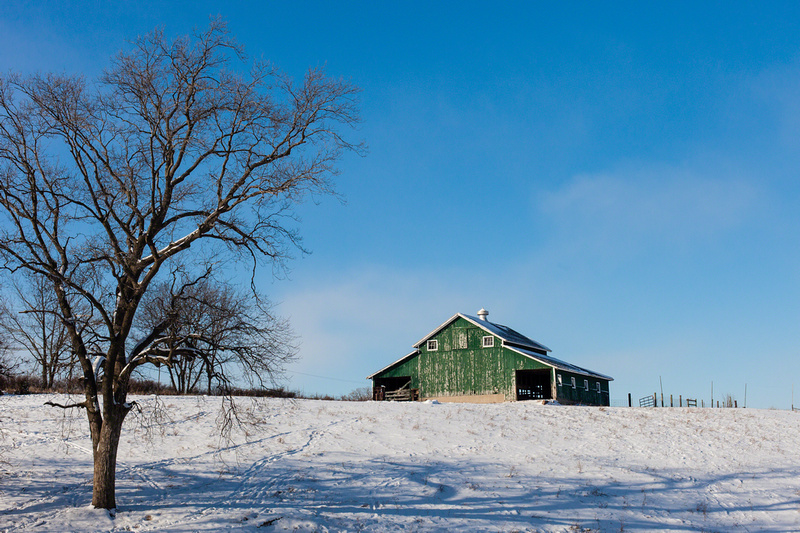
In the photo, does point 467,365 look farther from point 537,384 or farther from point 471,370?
point 537,384

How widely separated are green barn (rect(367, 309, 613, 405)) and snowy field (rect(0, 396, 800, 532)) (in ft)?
44.4

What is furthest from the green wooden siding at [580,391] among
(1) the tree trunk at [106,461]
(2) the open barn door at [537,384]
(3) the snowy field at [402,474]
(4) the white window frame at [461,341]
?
(1) the tree trunk at [106,461]

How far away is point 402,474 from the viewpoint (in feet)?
59.7

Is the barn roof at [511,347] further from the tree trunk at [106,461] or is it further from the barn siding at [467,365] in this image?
the tree trunk at [106,461]

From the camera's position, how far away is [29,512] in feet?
47.5

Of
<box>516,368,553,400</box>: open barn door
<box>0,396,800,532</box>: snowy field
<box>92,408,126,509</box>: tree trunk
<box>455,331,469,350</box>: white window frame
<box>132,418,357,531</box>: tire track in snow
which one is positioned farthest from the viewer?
<box>516,368,553,400</box>: open barn door

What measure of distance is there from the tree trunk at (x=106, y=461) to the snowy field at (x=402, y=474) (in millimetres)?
410

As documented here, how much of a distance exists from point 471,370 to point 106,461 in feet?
102

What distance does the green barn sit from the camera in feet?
136

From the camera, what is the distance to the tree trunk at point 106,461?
1421 cm

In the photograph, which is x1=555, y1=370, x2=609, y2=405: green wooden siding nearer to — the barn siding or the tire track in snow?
the barn siding

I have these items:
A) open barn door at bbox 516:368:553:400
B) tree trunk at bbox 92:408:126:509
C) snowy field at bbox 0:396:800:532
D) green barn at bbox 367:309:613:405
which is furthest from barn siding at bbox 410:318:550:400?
tree trunk at bbox 92:408:126:509

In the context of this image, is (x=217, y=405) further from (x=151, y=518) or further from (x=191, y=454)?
(x=151, y=518)

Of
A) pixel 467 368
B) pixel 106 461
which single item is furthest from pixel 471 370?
pixel 106 461
